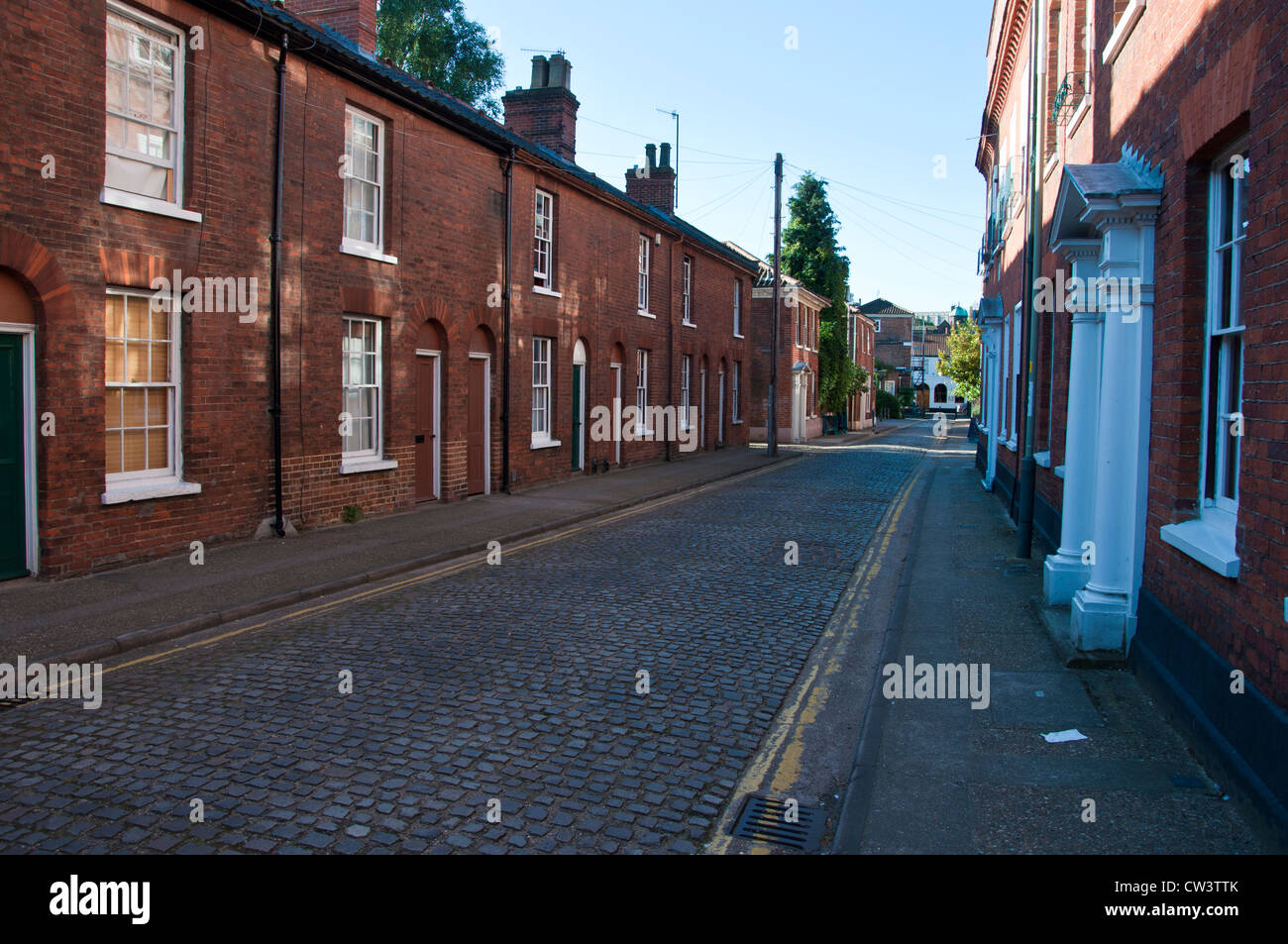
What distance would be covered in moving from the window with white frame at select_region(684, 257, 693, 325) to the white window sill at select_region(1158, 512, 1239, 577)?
2328 cm

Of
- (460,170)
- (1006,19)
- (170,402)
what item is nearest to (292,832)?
(170,402)

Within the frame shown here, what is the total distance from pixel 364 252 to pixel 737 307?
22.2 meters

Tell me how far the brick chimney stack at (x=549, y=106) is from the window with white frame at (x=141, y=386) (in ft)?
53.1

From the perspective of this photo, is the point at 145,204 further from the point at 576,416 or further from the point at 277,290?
the point at 576,416

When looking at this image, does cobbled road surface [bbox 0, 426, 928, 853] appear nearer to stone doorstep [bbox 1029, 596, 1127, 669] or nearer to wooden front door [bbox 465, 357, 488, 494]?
stone doorstep [bbox 1029, 596, 1127, 669]

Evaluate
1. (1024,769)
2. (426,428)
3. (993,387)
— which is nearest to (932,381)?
(993,387)

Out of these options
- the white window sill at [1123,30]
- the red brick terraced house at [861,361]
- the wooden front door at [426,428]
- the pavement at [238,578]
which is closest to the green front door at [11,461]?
the pavement at [238,578]

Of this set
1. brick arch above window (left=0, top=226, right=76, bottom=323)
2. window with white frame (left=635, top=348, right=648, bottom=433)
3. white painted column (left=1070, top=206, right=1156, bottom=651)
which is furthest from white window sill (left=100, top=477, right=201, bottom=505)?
window with white frame (left=635, top=348, right=648, bottom=433)

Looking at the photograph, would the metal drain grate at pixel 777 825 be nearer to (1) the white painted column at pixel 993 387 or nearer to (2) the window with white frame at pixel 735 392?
(1) the white painted column at pixel 993 387

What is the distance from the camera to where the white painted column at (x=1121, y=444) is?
706 cm

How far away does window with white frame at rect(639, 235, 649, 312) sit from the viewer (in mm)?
25391

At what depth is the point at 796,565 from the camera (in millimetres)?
11625

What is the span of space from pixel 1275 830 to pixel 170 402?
10.8m
